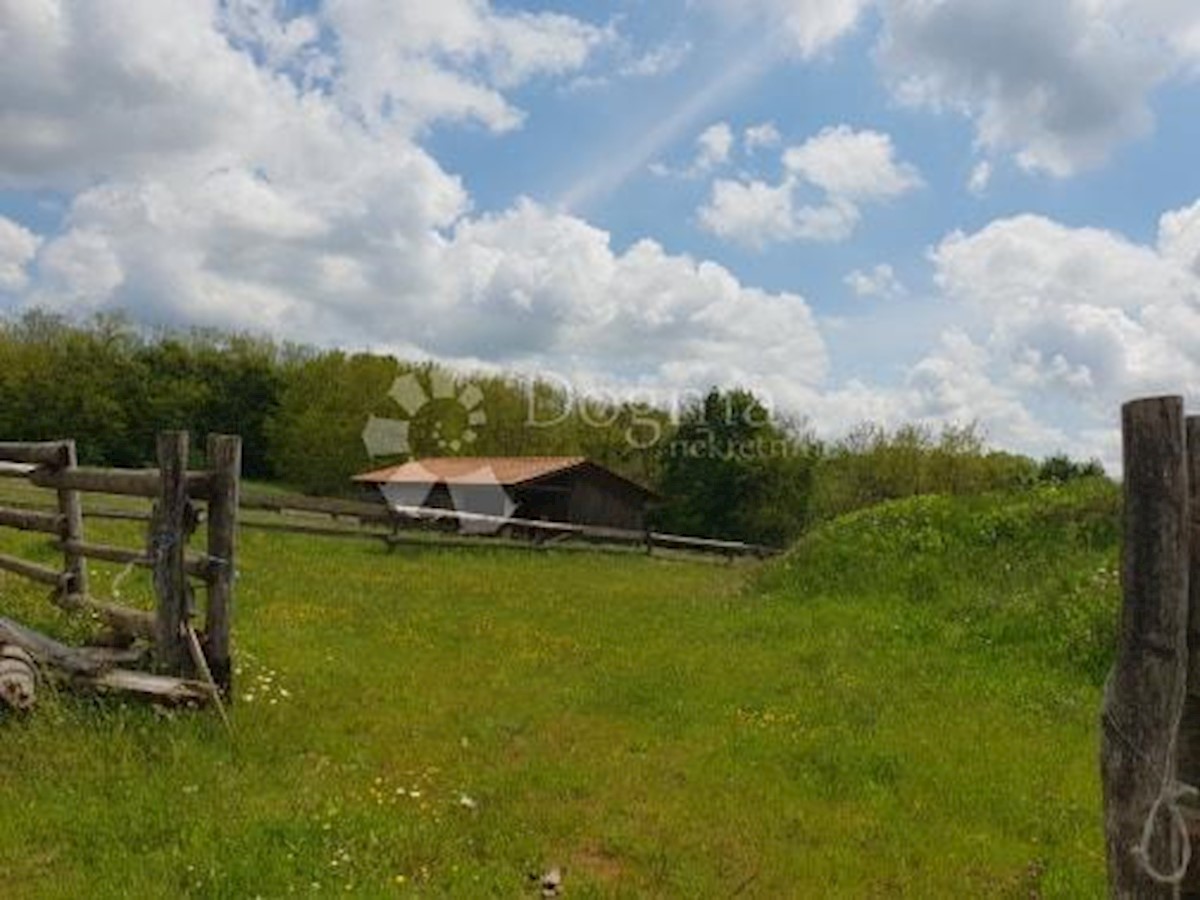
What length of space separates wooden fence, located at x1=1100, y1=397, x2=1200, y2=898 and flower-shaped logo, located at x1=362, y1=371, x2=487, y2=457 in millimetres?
72167

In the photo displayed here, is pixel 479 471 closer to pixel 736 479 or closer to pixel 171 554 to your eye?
pixel 736 479

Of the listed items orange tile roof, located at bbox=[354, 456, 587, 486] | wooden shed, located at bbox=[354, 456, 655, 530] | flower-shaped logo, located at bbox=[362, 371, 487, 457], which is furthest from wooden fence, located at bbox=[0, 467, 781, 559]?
flower-shaped logo, located at bbox=[362, 371, 487, 457]

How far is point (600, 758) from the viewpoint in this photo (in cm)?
959

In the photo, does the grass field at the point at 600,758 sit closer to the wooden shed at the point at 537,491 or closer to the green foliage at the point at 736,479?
the wooden shed at the point at 537,491

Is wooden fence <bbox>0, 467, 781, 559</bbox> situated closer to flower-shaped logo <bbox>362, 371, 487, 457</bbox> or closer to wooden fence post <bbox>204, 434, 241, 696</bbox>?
wooden fence post <bbox>204, 434, 241, 696</bbox>

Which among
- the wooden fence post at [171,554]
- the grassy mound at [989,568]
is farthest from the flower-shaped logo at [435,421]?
the wooden fence post at [171,554]

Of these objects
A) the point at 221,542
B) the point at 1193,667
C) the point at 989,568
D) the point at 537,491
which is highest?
the point at 537,491

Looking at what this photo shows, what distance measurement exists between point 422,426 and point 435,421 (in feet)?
3.24

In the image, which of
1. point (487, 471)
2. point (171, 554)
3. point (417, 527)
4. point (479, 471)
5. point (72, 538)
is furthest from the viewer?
point (479, 471)

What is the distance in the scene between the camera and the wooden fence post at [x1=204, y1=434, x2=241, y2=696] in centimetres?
978

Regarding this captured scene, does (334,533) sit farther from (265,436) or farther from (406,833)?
(265,436)

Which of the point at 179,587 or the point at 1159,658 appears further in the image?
the point at 179,587

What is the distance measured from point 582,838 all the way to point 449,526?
107 feet

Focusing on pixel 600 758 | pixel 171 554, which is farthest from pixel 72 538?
pixel 600 758
